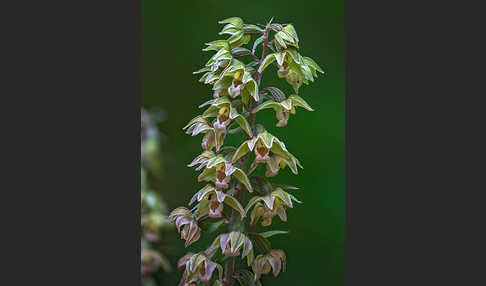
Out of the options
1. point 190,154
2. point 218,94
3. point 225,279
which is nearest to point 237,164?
point 218,94

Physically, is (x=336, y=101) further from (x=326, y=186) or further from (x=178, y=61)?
(x=178, y=61)

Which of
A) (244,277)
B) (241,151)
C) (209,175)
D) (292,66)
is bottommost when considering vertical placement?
(244,277)

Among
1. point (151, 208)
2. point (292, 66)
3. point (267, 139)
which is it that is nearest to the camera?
point (267, 139)

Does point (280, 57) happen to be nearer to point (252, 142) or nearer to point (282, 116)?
point (282, 116)

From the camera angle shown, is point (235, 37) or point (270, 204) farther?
point (235, 37)

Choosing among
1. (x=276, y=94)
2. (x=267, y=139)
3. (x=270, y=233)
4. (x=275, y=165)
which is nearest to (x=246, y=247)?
(x=270, y=233)

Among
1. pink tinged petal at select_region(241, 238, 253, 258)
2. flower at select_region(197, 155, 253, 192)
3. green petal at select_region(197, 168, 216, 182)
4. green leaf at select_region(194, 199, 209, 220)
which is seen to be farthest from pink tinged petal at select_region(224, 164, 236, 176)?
pink tinged petal at select_region(241, 238, 253, 258)

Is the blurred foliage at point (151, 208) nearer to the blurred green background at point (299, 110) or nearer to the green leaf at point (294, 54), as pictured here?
the blurred green background at point (299, 110)
